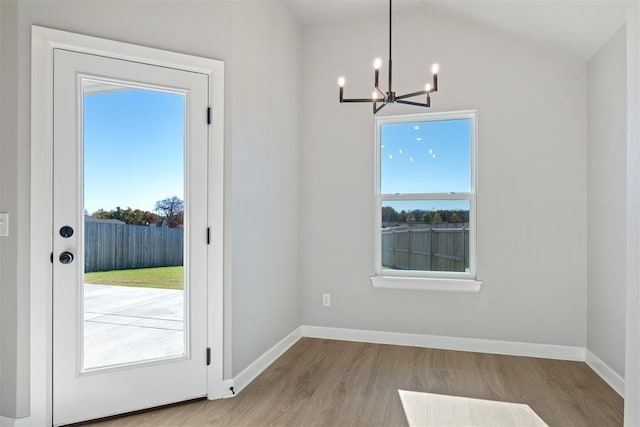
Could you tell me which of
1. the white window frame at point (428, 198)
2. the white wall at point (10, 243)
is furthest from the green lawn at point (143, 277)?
the white window frame at point (428, 198)

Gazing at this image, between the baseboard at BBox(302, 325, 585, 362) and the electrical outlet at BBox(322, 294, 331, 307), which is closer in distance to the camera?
the baseboard at BBox(302, 325, 585, 362)

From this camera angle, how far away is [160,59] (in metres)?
2.39

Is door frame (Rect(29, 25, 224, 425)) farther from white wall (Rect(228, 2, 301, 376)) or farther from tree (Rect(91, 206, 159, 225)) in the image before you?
white wall (Rect(228, 2, 301, 376))

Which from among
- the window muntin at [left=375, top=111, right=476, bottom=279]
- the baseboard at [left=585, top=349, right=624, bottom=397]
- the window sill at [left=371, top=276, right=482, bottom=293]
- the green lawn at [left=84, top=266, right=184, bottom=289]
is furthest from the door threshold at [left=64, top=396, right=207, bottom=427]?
the baseboard at [left=585, top=349, right=624, bottom=397]

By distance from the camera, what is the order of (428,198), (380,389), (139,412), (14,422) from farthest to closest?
(428,198) → (380,389) → (139,412) → (14,422)

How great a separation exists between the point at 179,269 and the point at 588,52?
141 inches

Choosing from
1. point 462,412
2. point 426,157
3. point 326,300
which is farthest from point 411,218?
point 462,412

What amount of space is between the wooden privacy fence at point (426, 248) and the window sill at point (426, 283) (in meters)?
0.16

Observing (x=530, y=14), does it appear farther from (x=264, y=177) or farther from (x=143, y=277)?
(x=143, y=277)

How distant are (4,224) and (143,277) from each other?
780 mm

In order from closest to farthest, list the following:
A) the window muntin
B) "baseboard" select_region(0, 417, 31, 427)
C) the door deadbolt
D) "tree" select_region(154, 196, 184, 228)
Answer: "baseboard" select_region(0, 417, 31, 427)
the door deadbolt
"tree" select_region(154, 196, 184, 228)
the window muntin

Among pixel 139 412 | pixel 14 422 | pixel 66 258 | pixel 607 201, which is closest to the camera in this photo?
pixel 14 422

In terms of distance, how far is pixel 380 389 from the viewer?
272cm

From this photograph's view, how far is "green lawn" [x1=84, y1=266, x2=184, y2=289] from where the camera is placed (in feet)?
7.56
